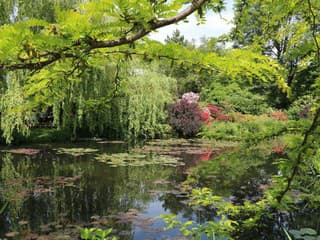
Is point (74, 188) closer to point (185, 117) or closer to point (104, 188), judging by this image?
point (104, 188)

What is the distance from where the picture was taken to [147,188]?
196 inches

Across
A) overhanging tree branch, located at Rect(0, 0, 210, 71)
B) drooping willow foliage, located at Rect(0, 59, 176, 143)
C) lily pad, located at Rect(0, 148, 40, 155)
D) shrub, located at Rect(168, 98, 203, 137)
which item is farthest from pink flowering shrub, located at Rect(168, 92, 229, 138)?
overhanging tree branch, located at Rect(0, 0, 210, 71)

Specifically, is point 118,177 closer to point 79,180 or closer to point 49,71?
point 79,180

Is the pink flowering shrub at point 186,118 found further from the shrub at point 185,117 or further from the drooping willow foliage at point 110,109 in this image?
the drooping willow foliage at point 110,109

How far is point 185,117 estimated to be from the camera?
37.4 feet

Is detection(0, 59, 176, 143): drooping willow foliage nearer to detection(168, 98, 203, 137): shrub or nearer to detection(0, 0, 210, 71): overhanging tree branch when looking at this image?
detection(168, 98, 203, 137): shrub

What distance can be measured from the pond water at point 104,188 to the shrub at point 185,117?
325 cm

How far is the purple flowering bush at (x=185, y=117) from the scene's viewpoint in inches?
447

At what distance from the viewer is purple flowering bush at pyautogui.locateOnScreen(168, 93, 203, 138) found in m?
11.3

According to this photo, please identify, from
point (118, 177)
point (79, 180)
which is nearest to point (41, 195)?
point (79, 180)

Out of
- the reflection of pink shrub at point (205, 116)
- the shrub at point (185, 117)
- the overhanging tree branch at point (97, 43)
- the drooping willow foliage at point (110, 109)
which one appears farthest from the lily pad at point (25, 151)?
the overhanging tree branch at point (97, 43)

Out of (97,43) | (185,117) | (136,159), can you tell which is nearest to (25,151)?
(136,159)

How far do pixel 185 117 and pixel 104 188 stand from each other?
22.6 feet

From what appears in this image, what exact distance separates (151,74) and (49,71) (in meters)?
9.92
